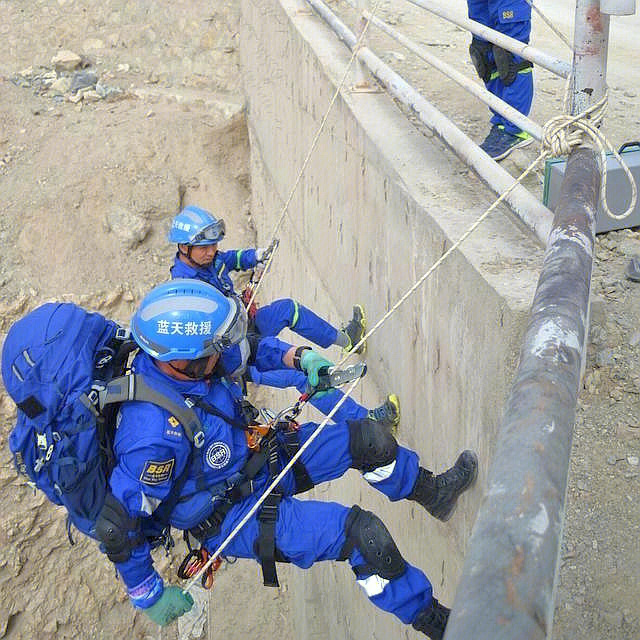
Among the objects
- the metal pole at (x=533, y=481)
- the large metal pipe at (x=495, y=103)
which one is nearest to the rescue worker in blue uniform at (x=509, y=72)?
the large metal pipe at (x=495, y=103)

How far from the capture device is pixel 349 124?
176 inches

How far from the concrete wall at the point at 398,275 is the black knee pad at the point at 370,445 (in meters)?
0.19

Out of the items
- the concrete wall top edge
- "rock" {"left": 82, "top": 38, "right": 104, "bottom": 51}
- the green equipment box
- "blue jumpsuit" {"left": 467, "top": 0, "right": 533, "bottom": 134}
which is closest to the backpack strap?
the concrete wall top edge

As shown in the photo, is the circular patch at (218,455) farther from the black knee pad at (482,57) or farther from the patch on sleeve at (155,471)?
the black knee pad at (482,57)

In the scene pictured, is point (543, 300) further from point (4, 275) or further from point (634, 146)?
point (4, 275)

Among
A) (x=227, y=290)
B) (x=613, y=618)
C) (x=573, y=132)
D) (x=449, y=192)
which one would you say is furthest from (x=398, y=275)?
(x=227, y=290)

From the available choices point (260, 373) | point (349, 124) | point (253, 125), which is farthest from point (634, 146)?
point (253, 125)

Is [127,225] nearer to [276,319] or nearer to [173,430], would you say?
[276,319]

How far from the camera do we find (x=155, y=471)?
293 centimetres

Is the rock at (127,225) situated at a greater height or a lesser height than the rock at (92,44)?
lesser

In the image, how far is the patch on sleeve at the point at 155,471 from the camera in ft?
9.57

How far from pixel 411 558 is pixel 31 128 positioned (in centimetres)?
876

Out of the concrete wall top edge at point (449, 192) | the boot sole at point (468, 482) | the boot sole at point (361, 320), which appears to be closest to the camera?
the concrete wall top edge at point (449, 192)

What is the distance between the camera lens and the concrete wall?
266 centimetres
